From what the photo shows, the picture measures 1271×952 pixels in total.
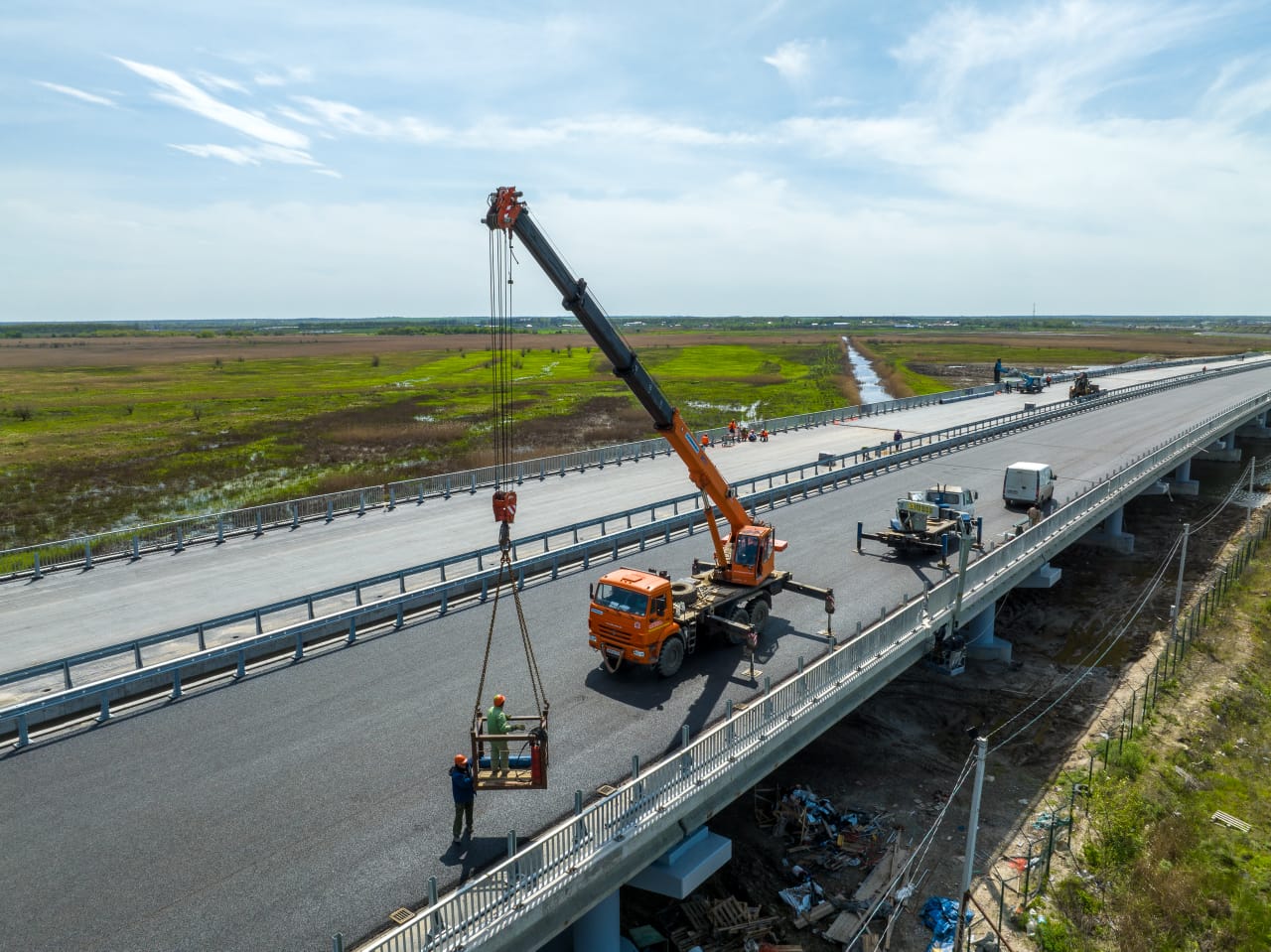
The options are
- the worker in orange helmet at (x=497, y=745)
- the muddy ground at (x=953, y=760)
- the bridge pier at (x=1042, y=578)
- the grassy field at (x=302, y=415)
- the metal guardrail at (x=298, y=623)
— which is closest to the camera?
the worker in orange helmet at (x=497, y=745)

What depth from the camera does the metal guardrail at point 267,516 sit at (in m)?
28.5

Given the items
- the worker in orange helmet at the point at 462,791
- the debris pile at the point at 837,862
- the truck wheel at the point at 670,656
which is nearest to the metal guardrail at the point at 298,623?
the truck wheel at the point at 670,656

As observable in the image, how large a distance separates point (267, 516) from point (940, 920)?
28.4 m

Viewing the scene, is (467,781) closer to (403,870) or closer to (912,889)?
(403,870)

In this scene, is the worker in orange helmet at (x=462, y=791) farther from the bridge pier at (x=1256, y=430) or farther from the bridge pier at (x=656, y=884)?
the bridge pier at (x=1256, y=430)

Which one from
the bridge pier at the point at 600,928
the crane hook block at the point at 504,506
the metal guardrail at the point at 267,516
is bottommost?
the bridge pier at the point at 600,928

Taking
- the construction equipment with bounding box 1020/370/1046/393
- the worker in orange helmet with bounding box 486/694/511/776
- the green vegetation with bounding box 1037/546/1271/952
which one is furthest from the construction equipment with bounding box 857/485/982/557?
the construction equipment with bounding box 1020/370/1046/393

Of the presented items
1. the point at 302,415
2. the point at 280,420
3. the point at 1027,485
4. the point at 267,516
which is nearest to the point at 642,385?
the point at 267,516

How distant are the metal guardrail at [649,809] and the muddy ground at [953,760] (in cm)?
352

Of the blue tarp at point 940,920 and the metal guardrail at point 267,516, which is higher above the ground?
the metal guardrail at point 267,516

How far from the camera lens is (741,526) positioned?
2331 centimetres

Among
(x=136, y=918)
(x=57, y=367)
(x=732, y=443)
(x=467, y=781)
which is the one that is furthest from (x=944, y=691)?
(x=57, y=367)

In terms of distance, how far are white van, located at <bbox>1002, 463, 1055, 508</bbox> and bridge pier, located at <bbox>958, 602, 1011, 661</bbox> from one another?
858cm

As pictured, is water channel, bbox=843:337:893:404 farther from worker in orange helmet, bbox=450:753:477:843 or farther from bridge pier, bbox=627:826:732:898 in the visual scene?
worker in orange helmet, bbox=450:753:477:843
